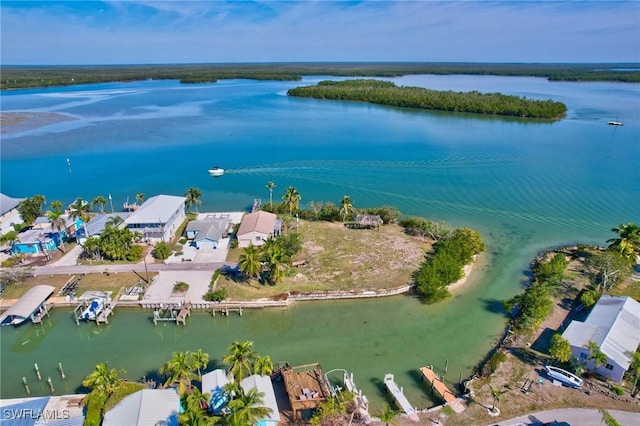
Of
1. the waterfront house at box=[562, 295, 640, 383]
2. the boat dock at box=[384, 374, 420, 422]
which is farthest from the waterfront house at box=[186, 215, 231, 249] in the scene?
the waterfront house at box=[562, 295, 640, 383]

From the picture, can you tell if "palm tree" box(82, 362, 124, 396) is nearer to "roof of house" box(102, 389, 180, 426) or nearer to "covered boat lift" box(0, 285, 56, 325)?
"roof of house" box(102, 389, 180, 426)

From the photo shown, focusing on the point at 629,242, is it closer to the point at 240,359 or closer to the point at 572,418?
the point at 572,418

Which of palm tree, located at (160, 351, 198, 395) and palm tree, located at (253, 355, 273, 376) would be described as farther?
palm tree, located at (253, 355, 273, 376)

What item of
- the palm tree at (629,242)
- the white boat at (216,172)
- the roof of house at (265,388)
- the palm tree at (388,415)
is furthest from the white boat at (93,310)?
the palm tree at (629,242)

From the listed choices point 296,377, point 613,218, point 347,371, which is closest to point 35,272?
point 296,377

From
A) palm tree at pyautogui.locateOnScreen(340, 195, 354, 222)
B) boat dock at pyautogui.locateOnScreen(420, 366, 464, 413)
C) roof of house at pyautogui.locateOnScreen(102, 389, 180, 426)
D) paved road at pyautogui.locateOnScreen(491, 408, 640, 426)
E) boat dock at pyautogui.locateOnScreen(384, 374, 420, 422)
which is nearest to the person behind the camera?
roof of house at pyautogui.locateOnScreen(102, 389, 180, 426)

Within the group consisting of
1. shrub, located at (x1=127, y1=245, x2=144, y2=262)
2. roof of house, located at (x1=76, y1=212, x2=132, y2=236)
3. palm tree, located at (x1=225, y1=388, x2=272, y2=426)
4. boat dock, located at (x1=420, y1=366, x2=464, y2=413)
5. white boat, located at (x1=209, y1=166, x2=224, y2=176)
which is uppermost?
white boat, located at (x1=209, y1=166, x2=224, y2=176)

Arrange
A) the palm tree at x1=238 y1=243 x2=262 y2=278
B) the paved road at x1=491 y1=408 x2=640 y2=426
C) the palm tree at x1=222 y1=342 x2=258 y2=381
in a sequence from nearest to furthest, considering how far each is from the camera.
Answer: the paved road at x1=491 y1=408 x2=640 y2=426, the palm tree at x1=222 y1=342 x2=258 y2=381, the palm tree at x1=238 y1=243 x2=262 y2=278
